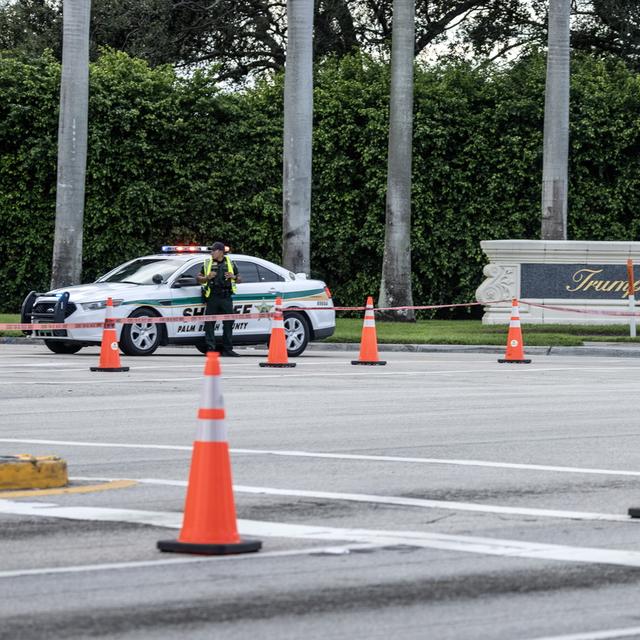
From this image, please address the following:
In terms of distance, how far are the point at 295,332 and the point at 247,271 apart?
1.36m

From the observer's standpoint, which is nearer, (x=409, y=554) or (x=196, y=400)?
(x=409, y=554)

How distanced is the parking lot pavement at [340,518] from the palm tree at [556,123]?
1750 centimetres

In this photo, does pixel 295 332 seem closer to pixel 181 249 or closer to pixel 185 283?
pixel 185 283

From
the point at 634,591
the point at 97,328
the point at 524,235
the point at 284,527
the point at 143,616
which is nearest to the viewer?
the point at 143,616

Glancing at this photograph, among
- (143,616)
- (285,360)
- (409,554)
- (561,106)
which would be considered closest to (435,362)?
(285,360)

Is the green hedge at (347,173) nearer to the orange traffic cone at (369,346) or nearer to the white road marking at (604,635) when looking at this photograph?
the orange traffic cone at (369,346)

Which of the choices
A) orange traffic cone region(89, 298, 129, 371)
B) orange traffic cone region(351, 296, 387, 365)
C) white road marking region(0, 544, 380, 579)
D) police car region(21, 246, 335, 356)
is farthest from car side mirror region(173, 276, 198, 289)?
white road marking region(0, 544, 380, 579)

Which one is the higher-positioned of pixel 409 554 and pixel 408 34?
pixel 408 34

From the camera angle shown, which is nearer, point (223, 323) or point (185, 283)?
point (223, 323)

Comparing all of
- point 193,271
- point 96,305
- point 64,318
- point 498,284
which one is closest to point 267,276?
point 193,271

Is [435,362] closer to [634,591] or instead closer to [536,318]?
[536,318]

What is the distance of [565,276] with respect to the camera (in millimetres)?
34812

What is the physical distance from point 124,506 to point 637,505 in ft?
10.4

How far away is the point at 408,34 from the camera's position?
116 feet
